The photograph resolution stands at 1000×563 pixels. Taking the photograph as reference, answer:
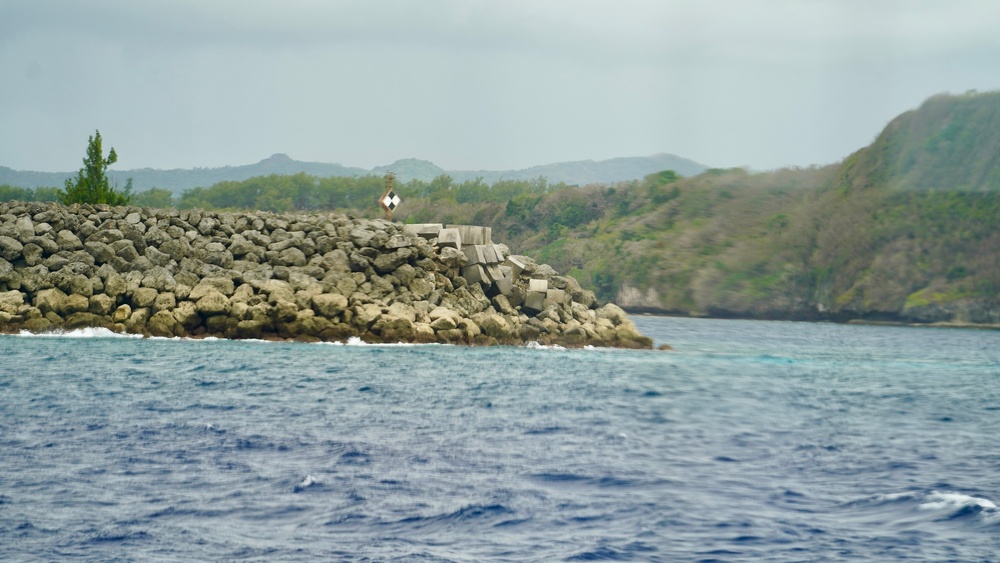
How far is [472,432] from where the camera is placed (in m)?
11.2

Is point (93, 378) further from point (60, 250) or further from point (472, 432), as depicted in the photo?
point (60, 250)

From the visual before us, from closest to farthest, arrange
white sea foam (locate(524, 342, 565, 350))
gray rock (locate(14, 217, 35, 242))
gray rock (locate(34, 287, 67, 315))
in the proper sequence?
gray rock (locate(34, 287, 67, 315)) < gray rock (locate(14, 217, 35, 242)) < white sea foam (locate(524, 342, 565, 350))

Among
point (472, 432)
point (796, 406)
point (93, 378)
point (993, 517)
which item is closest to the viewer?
Answer: point (993, 517)

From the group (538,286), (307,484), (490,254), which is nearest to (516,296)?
(538,286)

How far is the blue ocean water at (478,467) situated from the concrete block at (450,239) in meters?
10.6

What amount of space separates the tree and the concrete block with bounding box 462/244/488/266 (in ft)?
37.6

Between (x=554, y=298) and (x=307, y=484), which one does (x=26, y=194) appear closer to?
(x=554, y=298)

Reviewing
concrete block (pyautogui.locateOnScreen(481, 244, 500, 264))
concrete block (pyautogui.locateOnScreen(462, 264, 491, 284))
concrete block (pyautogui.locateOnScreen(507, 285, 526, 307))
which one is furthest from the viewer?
concrete block (pyautogui.locateOnScreen(481, 244, 500, 264))

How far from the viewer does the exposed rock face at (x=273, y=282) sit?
950 inches

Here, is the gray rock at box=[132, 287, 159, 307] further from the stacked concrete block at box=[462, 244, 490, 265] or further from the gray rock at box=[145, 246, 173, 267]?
the stacked concrete block at box=[462, 244, 490, 265]

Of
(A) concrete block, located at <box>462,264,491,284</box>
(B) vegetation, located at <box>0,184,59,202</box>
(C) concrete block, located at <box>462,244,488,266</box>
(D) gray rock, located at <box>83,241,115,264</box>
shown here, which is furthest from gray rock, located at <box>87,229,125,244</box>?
(B) vegetation, located at <box>0,184,59,202</box>

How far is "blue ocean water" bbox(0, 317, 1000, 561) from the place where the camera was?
669cm

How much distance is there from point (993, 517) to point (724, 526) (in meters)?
2.00

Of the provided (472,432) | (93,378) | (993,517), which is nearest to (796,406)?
(472,432)
